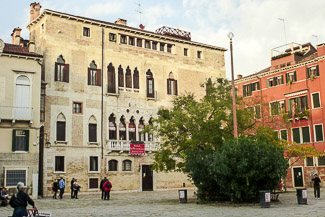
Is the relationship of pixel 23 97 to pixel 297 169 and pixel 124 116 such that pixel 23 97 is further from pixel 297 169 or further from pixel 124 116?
pixel 297 169

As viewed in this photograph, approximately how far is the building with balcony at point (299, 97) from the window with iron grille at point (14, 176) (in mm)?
19734

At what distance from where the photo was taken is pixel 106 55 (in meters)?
34.9

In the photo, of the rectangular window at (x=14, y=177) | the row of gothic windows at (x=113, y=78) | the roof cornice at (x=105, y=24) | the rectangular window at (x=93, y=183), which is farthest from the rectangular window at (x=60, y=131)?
the roof cornice at (x=105, y=24)

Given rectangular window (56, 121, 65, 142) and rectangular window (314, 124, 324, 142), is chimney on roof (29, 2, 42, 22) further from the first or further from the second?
rectangular window (314, 124, 324, 142)

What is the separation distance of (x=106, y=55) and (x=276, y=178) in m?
20.8

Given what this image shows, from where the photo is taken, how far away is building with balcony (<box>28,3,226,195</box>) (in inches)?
1246

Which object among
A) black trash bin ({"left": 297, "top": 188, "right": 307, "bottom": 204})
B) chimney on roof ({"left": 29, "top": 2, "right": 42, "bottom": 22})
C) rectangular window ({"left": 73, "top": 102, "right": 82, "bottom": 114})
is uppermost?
chimney on roof ({"left": 29, "top": 2, "right": 42, "bottom": 22})

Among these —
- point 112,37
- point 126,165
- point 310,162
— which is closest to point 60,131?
point 126,165

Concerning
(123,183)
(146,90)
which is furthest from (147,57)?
(123,183)

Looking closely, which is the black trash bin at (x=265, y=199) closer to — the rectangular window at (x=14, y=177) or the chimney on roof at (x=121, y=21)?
the rectangular window at (x=14, y=177)

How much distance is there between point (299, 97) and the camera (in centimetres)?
3891

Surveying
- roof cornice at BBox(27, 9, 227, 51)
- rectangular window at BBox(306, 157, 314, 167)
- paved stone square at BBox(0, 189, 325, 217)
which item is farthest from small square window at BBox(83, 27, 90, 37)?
rectangular window at BBox(306, 157, 314, 167)

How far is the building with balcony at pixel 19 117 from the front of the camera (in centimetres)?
2727

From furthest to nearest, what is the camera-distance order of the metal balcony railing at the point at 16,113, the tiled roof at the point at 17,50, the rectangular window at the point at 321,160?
the rectangular window at the point at 321,160 → the tiled roof at the point at 17,50 → the metal balcony railing at the point at 16,113
